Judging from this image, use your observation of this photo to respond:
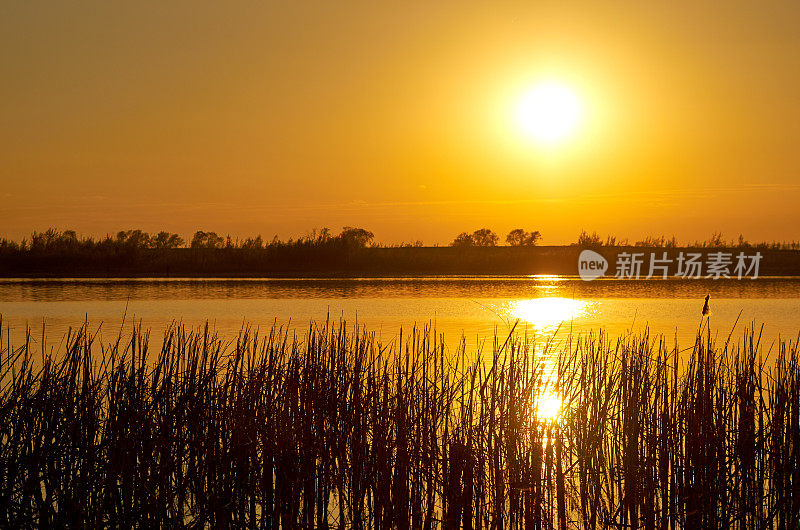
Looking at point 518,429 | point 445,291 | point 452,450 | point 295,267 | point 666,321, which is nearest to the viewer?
point 452,450

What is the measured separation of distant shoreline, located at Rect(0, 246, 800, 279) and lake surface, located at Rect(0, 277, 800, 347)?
174 inches

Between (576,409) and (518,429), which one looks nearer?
(518,429)

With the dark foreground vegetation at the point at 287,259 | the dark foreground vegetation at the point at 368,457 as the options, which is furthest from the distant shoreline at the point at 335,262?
the dark foreground vegetation at the point at 368,457

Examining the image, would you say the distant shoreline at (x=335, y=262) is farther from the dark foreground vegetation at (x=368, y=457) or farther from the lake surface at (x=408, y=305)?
the dark foreground vegetation at (x=368, y=457)

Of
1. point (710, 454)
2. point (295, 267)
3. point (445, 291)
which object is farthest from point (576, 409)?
point (295, 267)

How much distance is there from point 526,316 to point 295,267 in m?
23.1

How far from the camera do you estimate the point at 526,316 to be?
21.0 meters

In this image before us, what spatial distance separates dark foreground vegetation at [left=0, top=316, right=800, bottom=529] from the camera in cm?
567

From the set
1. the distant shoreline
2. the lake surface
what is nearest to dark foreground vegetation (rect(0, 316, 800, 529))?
the lake surface

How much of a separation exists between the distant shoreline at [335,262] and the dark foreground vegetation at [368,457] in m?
33.2

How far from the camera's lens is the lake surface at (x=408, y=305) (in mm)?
18000

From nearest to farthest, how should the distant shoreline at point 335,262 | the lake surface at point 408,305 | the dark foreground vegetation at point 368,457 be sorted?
the dark foreground vegetation at point 368,457 → the lake surface at point 408,305 → the distant shoreline at point 335,262

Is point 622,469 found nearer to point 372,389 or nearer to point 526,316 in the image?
point 372,389

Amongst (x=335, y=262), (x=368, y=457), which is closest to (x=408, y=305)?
(x=368, y=457)
